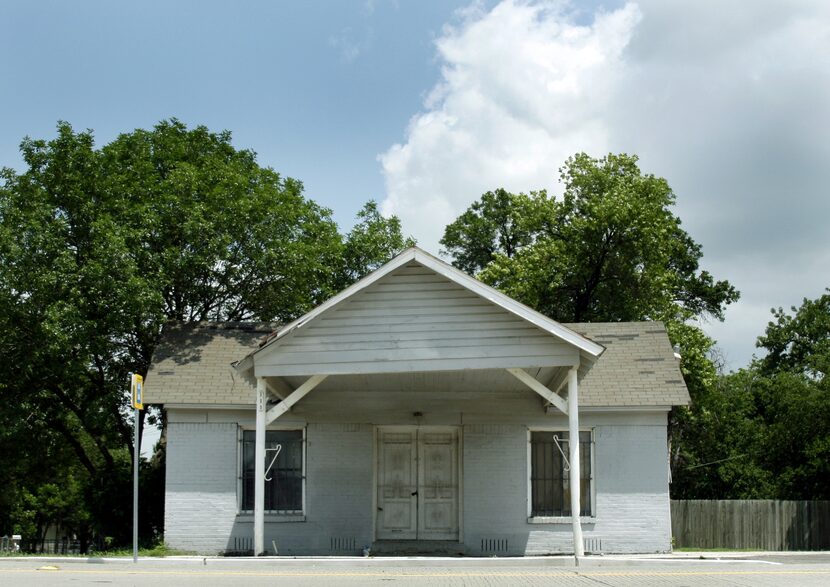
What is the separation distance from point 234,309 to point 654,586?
16725 mm

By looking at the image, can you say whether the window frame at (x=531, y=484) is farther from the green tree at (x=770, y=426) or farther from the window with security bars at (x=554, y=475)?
the green tree at (x=770, y=426)

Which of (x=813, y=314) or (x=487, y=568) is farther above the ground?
(x=813, y=314)

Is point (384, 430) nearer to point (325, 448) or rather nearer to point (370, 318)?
point (325, 448)

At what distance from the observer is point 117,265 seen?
2241cm

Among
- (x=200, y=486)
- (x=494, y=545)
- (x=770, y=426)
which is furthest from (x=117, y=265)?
(x=770, y=426)

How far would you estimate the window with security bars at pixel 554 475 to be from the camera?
20406 millimetres

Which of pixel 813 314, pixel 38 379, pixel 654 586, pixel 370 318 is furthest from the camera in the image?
pixel 813 314

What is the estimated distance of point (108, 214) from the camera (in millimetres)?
23484

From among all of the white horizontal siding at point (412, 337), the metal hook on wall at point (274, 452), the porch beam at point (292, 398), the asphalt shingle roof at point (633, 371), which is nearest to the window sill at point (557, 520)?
the asphalt shingle roof at point (633, 371)

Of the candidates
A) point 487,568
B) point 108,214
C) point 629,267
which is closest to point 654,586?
point 487,568

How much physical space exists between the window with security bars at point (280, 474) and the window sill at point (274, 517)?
0.10 m

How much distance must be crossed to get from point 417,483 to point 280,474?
2.75 m

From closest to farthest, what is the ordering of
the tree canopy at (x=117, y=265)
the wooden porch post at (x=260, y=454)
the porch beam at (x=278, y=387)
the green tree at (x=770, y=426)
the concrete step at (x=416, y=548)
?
the wooden porch post at (x=260, y=454), the porch beam at (x=278, y=387), the concrete step at (x=416, y=548), the tree canopy at (x=117, y=265), the green tree at (x=770, y=426)

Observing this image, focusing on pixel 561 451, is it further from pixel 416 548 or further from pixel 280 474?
pixel 280 474
